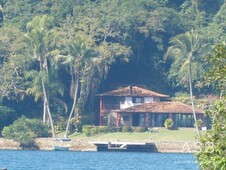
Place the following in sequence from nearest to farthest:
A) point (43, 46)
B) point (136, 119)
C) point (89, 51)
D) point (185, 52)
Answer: point (43, 46) → point (89, 51) → point (185, 52) → point (136, 119)

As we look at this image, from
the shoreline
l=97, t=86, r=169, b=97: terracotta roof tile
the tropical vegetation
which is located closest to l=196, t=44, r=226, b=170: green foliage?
the shoreline

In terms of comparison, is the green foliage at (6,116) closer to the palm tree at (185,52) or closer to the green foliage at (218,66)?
the palm tree at (185,52)

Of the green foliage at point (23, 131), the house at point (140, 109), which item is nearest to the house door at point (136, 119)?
the house at point (140, 109)

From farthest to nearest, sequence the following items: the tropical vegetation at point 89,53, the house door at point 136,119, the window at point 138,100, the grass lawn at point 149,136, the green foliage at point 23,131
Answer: the window at point 138,100 → the house door at point 136,119 → the tropical vegetation at point 89,53 → the grass lawn at point 149,136 → the green foliage at point 23,131

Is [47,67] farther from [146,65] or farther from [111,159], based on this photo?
[111,159]

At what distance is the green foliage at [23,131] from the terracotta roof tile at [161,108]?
9.43 m

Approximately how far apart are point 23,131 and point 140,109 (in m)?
12.3

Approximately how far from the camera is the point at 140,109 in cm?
10169

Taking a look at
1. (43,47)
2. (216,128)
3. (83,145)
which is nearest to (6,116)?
(43,47)

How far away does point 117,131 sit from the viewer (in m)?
98.9

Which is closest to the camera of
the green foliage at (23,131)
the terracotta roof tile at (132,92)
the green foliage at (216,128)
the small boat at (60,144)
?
the green foliage at (216,128)

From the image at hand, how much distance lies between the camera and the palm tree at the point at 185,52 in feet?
333

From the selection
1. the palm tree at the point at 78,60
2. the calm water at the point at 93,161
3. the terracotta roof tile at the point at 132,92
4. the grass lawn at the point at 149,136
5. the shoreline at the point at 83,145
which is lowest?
the calm water at the point at 93,161

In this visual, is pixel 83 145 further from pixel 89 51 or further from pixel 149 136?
pixel 89 51
